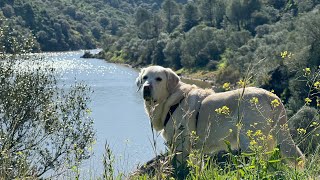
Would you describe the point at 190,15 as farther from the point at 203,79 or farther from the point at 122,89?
the point at 122,89

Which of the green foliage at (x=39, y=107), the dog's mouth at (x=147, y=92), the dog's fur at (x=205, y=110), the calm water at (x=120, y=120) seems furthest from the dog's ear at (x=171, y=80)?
the green foliage at (x=39, y=107)

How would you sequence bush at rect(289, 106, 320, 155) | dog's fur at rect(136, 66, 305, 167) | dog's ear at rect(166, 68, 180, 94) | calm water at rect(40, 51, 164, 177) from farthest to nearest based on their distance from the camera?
1. calm water at rect(40, 51, 164, 177)
2. dog's ear at rect(166, 68, 180, 94)
3. dog's fur at rect(136, 66, 305, 167)
4. bush at rect(289, 106, 320, 155)

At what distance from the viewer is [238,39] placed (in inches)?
4149

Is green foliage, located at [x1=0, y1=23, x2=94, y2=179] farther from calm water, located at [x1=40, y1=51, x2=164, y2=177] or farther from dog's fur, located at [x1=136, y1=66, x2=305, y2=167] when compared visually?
dog's fur, located at [x1=136, y1=66, x2=305, y2=167]

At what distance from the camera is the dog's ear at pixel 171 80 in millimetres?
8727

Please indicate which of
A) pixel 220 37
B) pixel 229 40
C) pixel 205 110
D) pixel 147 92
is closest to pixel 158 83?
pixel 147 92

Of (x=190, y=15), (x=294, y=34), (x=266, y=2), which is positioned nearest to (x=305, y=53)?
(x=294, y=34)

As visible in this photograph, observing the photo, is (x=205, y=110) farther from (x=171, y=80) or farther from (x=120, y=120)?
(x=120, y=120)

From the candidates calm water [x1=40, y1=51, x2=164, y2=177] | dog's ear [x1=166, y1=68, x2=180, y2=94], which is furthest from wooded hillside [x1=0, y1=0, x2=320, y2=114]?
dog's ear [x1=166, y1=68, x2=180, y2=94]

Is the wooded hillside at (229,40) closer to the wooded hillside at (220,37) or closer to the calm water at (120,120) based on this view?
the wooded hillside at (220,37)

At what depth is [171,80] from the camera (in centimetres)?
878

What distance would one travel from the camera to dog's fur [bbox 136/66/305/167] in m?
7.47

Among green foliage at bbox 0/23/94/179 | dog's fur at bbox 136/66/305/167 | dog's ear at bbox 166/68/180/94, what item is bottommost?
green foliage at bbox 0/23/94/179

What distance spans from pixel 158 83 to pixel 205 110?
891 millimetres
